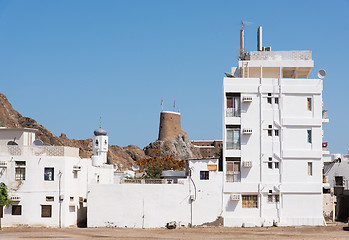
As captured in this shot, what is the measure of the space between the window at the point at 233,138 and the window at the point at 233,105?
3.36 feet

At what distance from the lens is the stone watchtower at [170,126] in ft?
405

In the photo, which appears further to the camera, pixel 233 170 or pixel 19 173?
pixel 233 170

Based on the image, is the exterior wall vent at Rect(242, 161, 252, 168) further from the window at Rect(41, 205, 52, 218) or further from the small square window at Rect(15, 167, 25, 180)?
the small square window at Rect(15, 167, 25, 180)

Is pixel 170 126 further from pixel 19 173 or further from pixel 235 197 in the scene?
pixel 19 173

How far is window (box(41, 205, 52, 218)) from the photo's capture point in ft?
123

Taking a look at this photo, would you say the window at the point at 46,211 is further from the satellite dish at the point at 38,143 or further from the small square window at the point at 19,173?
the satellite dish at the point at 38,143

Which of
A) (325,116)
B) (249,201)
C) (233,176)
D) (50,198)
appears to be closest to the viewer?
(50,198)

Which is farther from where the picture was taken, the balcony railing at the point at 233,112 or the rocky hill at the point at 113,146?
the rocky hill at the point at 113,146

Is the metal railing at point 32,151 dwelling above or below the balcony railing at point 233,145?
below

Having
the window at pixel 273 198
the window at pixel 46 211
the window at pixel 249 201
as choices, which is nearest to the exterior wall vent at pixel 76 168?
the window at pixel 46 211

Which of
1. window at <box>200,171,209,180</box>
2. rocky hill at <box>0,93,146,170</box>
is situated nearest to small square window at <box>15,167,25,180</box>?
window at <box>200,171,209,180</box>

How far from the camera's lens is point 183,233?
119 feet

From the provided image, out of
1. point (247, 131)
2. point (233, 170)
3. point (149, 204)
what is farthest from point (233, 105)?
point (149, 204)

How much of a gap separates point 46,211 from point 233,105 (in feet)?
48.1
